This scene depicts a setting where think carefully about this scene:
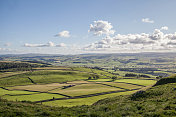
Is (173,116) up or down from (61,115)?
up

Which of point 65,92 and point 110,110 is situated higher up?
point 110,110

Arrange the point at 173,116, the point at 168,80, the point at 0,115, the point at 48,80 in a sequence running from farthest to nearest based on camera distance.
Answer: the point at 48,80 → the point at 168,80 → the point at 0,115 → the point at 173,116

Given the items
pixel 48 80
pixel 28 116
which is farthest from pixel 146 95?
pixel 48 80

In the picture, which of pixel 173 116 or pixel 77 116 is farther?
pixel 77 116

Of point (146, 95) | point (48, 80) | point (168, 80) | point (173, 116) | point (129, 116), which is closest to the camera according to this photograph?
point (173, 116)

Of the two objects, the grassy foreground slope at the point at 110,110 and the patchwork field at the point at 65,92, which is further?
the patchwork field at the point at 65,92

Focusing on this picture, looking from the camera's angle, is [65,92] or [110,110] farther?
[65,92]

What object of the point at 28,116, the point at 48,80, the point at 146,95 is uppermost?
the point at 28,116

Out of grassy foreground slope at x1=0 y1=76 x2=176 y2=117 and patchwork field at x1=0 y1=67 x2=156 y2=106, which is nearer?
grassy foreground slope at x1=0 y1=76 x2=176 y2=117

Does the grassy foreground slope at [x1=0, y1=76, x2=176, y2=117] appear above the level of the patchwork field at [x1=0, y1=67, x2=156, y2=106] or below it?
above

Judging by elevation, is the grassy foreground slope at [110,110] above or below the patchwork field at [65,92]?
above

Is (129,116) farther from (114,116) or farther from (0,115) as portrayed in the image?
(0,115)
